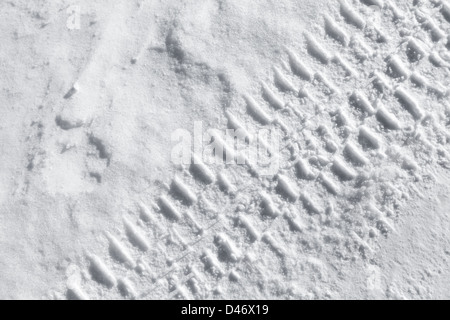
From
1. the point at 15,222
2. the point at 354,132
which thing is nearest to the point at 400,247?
the point at 354,132

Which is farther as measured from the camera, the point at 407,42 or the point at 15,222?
the point at 407,42

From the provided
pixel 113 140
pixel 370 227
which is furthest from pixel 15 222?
pixel 370 227

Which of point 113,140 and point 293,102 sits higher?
point 293,102

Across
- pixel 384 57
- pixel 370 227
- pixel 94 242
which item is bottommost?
pixel 94 242
